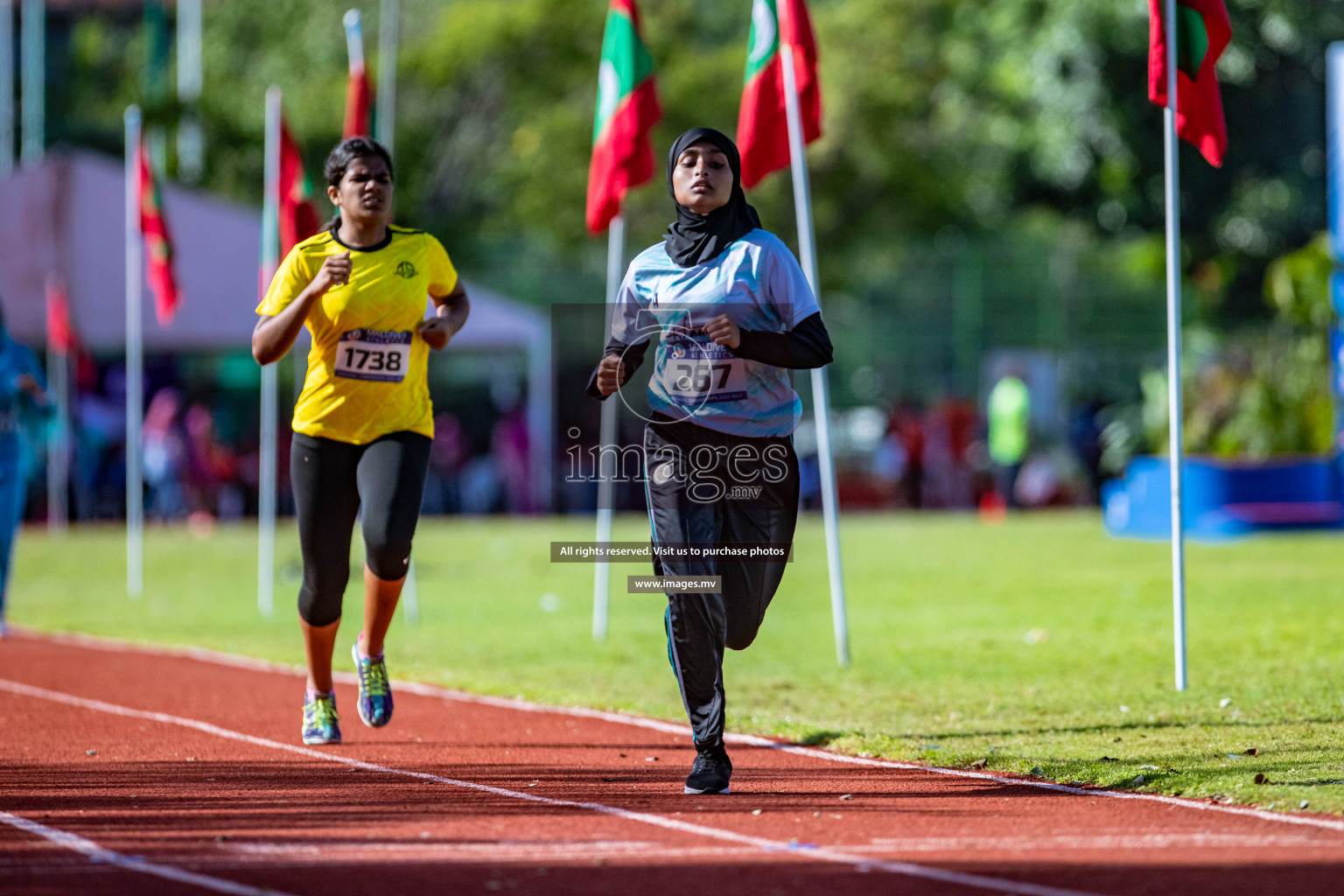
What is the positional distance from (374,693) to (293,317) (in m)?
1.68

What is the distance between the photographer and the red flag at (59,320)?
26.1m

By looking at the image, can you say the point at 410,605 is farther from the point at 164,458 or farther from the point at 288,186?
the point at 164,458

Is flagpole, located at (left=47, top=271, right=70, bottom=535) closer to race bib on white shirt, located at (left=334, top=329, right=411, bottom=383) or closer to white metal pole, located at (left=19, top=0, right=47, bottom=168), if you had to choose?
white metal pole, located at (left=19, top=0, right=47, bottom=168)

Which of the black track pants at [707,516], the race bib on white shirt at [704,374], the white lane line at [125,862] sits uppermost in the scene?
the race bib on white shirt at [704,374]

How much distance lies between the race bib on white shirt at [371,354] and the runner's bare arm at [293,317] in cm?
21

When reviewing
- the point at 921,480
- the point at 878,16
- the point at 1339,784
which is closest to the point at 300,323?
the point at 1339,784

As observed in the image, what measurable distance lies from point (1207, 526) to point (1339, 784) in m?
15.9

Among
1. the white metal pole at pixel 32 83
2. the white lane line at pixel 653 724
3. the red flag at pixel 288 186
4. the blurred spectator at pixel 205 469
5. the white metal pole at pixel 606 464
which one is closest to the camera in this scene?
the white lane line at pixel 653 724

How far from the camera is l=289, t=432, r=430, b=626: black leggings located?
750cm

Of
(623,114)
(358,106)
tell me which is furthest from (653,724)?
→ (358,106)

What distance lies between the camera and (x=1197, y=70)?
9.30m

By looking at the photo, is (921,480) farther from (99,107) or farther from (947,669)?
(99,107)

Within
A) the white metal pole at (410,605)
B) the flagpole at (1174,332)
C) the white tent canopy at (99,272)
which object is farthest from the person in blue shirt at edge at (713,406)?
the white tent canopy at (99,272)

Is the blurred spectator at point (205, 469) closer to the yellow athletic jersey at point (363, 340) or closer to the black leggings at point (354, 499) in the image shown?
the black leggings at point (354, 499)
